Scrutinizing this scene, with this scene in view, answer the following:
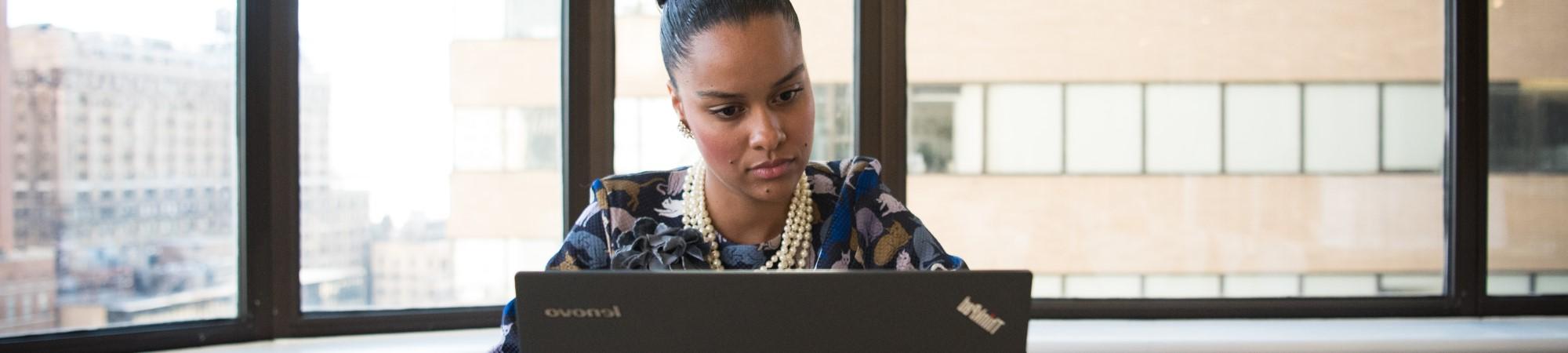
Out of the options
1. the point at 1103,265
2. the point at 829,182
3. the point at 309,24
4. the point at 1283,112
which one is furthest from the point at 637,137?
the point at 1283,112

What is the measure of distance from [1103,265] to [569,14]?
144cm

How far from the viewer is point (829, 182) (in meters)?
1.16

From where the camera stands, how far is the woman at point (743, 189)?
100 cm

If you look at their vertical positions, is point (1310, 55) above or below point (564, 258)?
above

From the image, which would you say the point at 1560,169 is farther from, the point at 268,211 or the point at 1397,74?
the point at 268,211

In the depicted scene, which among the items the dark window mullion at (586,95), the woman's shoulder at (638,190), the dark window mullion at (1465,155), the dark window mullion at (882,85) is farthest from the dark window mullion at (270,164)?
the dark window mullion at (1465,155)

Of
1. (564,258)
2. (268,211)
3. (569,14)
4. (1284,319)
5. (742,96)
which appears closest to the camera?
(742,96)

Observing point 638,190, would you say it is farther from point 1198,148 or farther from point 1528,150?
point 1528,150

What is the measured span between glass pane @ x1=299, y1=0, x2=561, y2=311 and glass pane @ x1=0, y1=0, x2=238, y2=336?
0.18 meters

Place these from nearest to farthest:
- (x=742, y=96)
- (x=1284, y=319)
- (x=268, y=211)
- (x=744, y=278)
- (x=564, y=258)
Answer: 1. (x=744, y=278)
2. (x=742, y=96)
3. (x=564, y=258)
4. (x=268, y=211)
5. (x=1284, y=319)

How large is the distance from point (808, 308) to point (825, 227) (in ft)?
1.52

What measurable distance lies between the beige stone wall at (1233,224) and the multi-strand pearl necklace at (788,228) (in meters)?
1.60

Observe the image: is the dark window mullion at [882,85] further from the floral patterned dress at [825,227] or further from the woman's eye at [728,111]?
the woman's eye at [728,111]

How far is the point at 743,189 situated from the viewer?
1064 millimetres
